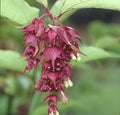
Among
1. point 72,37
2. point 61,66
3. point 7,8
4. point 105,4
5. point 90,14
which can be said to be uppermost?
point 90,14

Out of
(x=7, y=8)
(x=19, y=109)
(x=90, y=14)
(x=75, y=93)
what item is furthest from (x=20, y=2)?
(x=90, y=14)

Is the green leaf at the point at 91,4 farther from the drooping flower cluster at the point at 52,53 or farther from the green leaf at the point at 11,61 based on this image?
the green leaf at the point at 11,61

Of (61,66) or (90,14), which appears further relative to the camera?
(90,14)

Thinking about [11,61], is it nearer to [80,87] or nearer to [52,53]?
[52,53]

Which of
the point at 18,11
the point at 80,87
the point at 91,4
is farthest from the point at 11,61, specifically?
the point at 80,87

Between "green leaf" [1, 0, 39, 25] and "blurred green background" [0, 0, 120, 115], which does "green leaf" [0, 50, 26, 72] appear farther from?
"blurred green background" [0, 0, 120, 115]

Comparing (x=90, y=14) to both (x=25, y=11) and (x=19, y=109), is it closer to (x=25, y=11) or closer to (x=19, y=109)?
(x=19, y=109)
